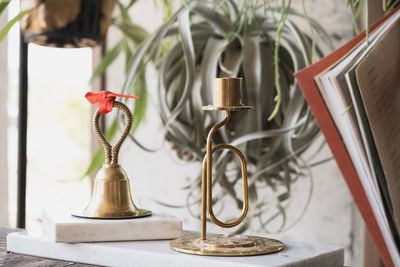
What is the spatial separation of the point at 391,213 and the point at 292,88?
320 mm

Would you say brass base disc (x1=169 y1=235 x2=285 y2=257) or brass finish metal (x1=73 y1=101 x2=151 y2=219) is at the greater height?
brass finish metal (x1=73 y1=101 x2=151 y2=219)

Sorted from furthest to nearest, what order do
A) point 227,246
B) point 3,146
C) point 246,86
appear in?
point 3,146
point 246,86
point 227,246

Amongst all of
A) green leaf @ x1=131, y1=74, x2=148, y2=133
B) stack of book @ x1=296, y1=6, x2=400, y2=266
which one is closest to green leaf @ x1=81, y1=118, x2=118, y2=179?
green leaf @ x1=131, y1=74, x2=148, y2=133

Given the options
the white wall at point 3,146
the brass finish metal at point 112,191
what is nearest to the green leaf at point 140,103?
the white wall at point 3,146

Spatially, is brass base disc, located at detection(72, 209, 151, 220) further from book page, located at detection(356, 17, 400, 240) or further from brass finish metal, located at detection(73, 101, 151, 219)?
book page, located at detection(356, 17, 400, 240)

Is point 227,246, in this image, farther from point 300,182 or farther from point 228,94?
point 300,182

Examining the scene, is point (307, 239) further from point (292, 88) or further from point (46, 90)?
point (46, 90)

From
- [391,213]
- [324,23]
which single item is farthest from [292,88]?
[391,213]

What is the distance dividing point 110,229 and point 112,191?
1.6 inches

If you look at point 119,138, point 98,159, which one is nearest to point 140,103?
point 98,159

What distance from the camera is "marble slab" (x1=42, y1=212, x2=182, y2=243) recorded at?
54 centimetres

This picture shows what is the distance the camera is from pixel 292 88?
34.9 inches

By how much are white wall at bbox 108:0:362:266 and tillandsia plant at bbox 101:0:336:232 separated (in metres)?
0.02

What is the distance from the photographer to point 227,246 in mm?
497
